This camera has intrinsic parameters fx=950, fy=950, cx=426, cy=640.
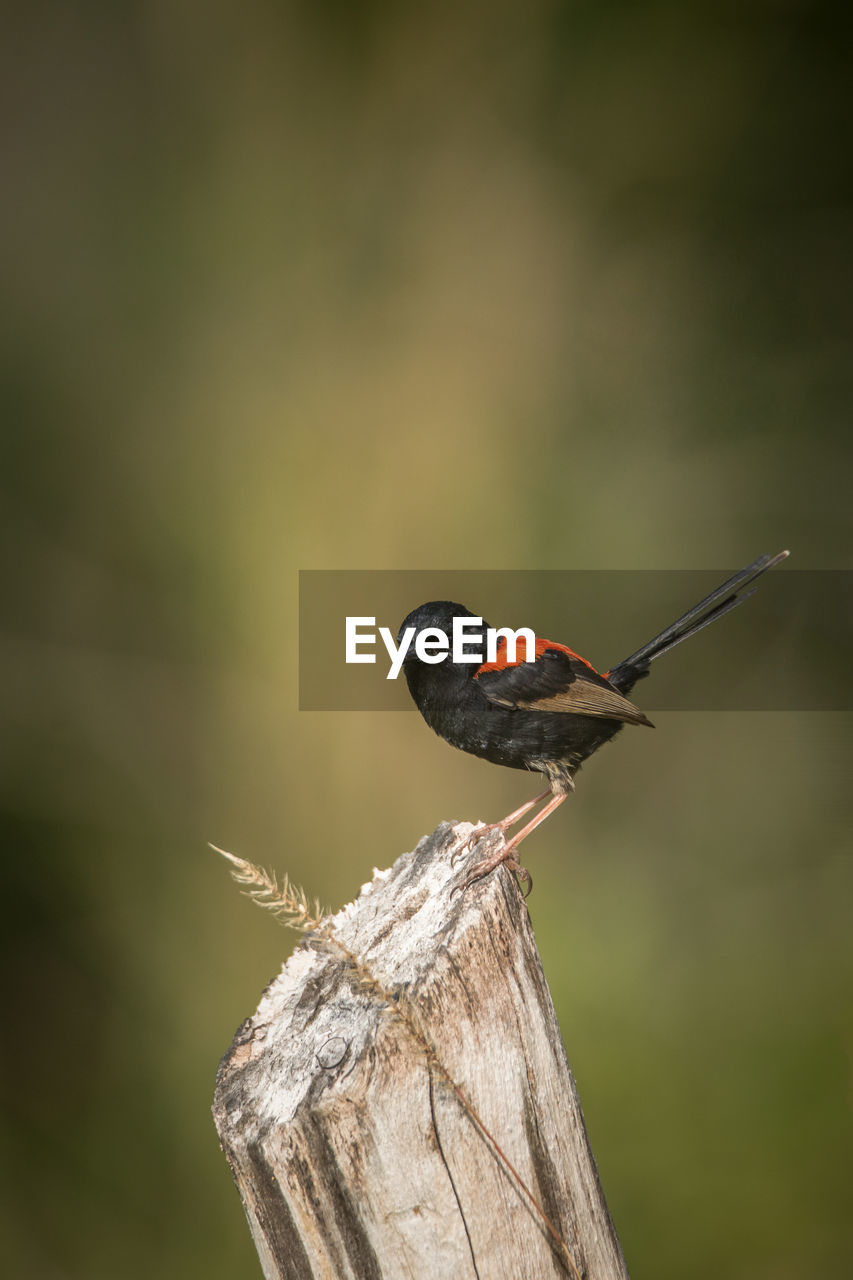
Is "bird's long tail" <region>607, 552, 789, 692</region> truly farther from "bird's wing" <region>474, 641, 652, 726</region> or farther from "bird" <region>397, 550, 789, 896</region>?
"bird's wing" <region>474, 641, 652, 726</region>

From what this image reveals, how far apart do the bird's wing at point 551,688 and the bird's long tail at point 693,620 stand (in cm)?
26

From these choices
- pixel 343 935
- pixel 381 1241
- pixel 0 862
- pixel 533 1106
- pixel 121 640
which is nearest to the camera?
pixel 381 1241

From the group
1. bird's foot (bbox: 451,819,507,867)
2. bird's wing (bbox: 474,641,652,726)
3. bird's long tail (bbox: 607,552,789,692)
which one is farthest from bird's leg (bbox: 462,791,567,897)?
bird's long tail (bbox: 607,552,789,692)

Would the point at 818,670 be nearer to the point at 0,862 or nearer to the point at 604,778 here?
the point at 604,778

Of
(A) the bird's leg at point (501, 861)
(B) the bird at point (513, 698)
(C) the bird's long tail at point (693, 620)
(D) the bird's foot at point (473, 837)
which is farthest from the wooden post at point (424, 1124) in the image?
(C) the bird's long tail at point (693, 620)

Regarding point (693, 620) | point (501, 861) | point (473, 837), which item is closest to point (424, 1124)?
point (501, 861)

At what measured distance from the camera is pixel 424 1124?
44.6 inches

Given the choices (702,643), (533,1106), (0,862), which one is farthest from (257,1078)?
(702,643)

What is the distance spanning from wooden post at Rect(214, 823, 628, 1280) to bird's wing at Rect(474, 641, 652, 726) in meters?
0.71

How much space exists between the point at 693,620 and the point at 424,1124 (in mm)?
1552

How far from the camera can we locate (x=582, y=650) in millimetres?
4238

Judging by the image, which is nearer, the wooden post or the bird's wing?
the wooden post

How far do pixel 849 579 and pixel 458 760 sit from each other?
1921mm

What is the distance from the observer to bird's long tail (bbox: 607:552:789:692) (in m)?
2.05
